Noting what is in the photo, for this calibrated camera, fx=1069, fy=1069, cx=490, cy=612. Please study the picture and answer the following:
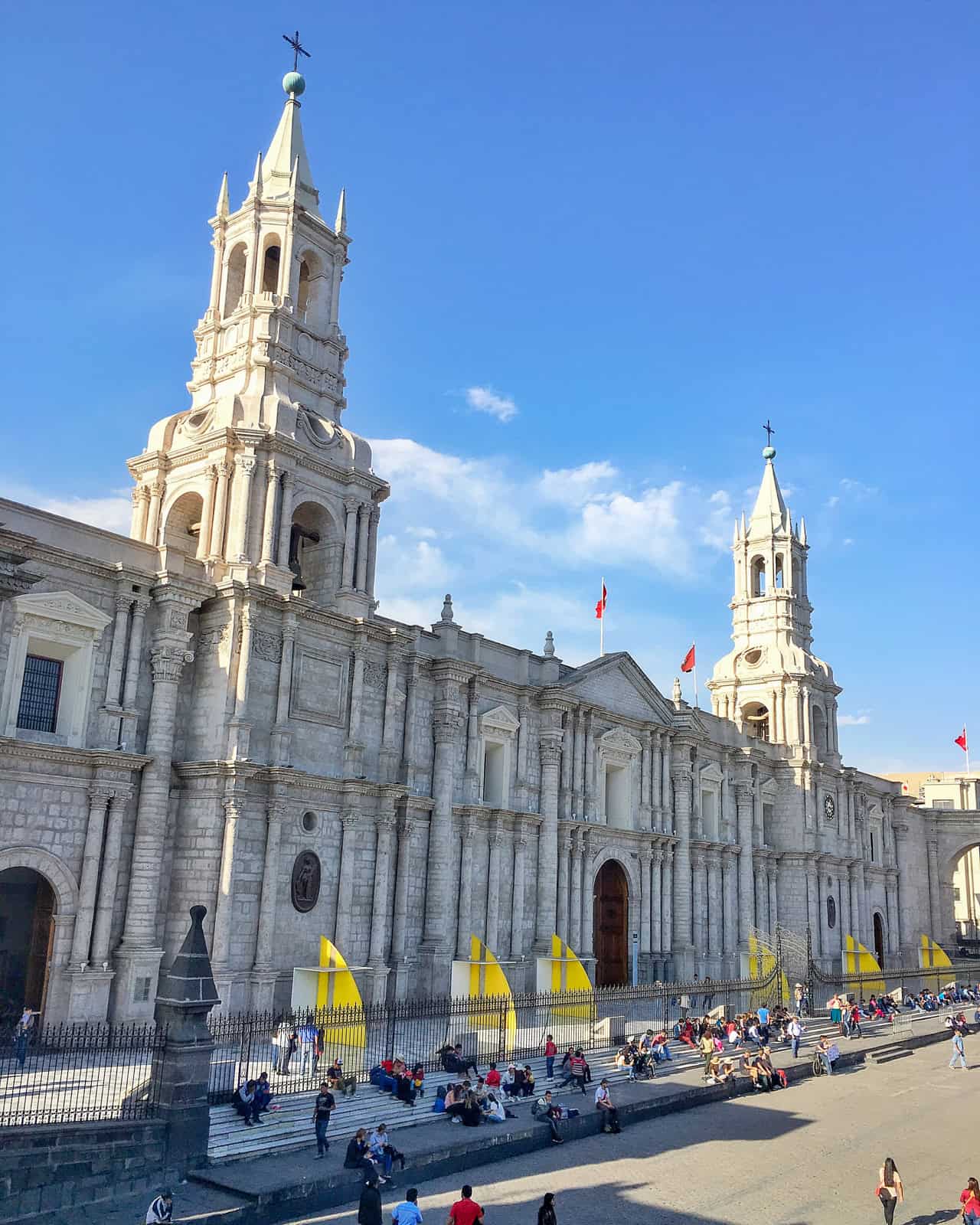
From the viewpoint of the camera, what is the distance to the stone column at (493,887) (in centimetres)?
3228

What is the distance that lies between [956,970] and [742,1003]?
69.4 ft

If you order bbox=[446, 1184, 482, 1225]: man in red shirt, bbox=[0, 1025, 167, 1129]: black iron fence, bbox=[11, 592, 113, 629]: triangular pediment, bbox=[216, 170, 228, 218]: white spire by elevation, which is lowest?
bbox=[446, 1184, 482, 1225]: man in red shirt

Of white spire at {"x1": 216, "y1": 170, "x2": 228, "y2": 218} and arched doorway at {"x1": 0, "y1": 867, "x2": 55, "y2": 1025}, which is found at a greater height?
white spire at {"x1": 216, "y1": 170, "x2": 228, "y2": 218}

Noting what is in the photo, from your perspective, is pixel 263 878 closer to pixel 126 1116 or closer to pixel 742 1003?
pixel 126 1116

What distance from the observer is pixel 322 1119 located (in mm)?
17672

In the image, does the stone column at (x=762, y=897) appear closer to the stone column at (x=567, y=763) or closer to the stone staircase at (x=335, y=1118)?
the stone column at (x=567, y=763)

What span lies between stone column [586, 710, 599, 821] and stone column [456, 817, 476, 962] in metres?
6.18

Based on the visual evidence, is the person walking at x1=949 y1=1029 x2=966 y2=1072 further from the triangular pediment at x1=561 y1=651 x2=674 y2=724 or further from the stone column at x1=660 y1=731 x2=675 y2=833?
the triangular pediment at x1=561 y1=651 x2=674 y2=724

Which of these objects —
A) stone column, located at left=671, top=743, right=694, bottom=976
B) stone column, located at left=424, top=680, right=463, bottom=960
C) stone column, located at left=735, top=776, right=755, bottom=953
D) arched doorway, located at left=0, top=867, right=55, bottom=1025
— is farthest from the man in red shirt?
stone column, located at left=735, top=776, right=755, bottom=953

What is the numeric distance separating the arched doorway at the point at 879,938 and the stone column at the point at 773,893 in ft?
31.1

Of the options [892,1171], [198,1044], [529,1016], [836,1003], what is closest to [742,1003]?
[836,1003]

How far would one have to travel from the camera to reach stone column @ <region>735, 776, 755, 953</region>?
146 ft

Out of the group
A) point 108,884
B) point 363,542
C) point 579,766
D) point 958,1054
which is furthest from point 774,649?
point 108,884

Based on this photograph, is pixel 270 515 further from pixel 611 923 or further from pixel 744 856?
pixel 744 856
